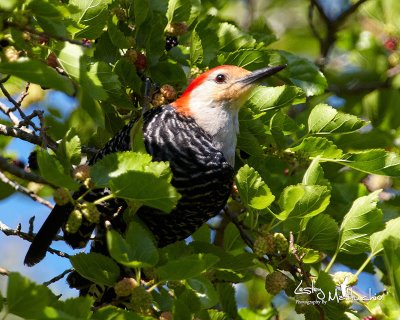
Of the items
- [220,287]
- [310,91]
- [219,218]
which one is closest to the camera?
[220,287]

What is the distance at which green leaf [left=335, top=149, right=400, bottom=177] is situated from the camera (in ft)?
11.9

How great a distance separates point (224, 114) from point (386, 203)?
1.02 meters

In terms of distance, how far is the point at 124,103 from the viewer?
373 cm

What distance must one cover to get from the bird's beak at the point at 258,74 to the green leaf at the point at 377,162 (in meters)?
0.58

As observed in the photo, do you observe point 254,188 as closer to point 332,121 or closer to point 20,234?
point 332,121

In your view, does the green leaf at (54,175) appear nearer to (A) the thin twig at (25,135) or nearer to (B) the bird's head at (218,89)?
(A) the thin twig at (25,135)

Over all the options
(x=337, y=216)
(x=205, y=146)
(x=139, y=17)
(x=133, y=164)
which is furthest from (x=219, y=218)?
(x=133, y=164)

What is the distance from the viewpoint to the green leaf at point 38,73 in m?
2.68

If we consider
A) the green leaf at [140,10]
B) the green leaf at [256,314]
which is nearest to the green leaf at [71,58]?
the green leaf at [140,10]

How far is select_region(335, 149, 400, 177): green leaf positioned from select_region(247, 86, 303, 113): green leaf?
368 mm

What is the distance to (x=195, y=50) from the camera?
3828 mm

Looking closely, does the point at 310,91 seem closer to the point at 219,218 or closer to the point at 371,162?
the point at 371,162

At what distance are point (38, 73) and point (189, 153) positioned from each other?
125 cm

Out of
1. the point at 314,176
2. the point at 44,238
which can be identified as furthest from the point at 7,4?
the point at 314,176
